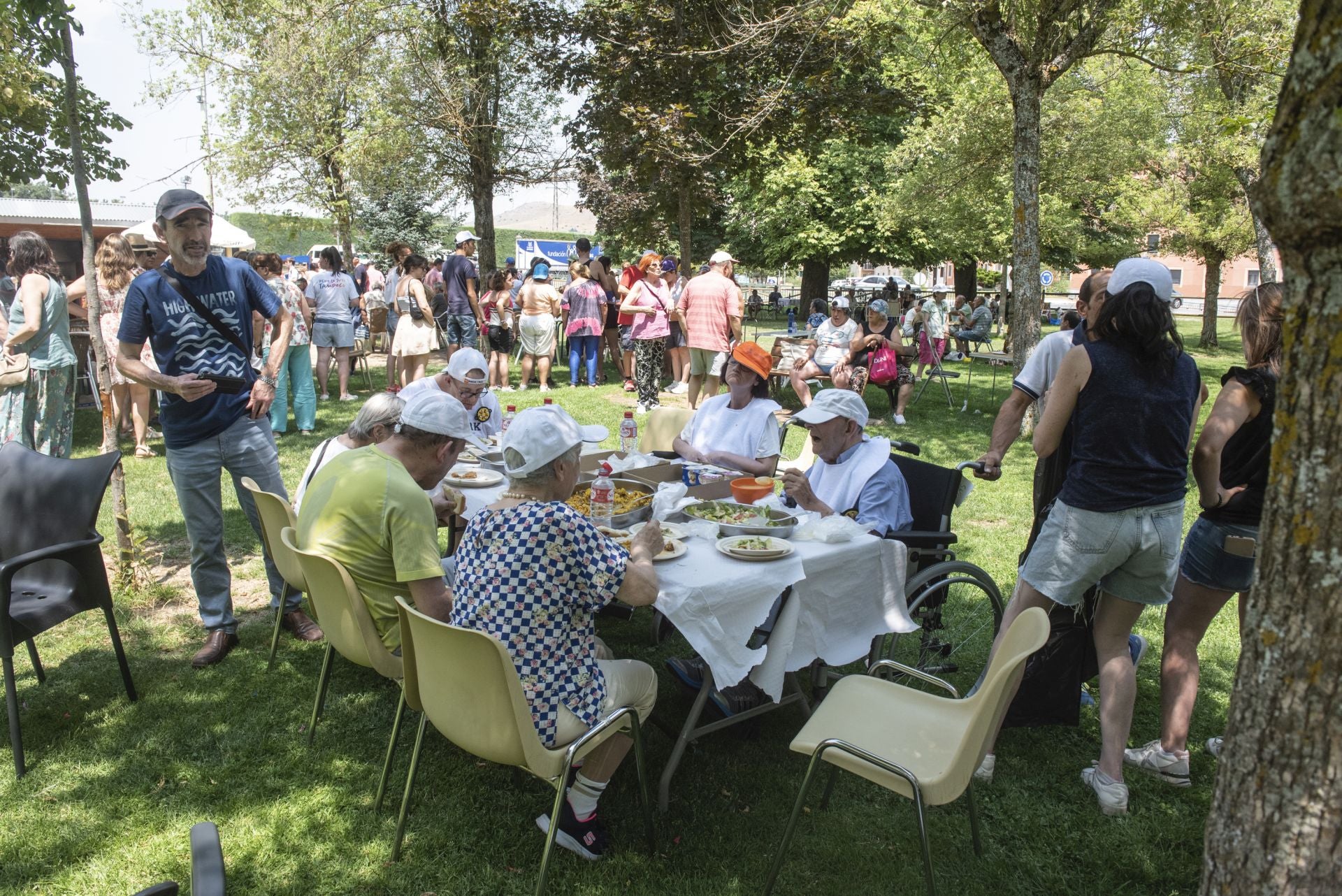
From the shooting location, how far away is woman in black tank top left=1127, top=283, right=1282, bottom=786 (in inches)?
120

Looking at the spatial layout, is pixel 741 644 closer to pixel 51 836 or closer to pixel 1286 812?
pixel 1286 812

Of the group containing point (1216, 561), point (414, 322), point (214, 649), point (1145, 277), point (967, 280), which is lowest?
point (214, 649)

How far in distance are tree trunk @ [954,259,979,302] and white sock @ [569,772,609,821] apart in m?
33.1

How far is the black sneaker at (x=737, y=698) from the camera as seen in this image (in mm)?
3559

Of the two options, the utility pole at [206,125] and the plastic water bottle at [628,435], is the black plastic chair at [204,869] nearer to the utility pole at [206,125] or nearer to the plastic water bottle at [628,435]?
the plastic water bottle at [628,435]

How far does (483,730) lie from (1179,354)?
2623mm

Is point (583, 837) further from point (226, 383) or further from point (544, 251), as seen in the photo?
point (544, 251)

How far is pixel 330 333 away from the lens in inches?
428

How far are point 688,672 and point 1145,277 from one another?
94.4 inches

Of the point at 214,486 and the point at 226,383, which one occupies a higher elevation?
the point at 226,383

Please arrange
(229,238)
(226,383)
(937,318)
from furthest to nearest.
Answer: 1. (937,318)
2. (229,238)
3. (226,383)

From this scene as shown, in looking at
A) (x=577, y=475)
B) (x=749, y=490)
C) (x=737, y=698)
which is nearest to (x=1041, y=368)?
(x=749, y=490)

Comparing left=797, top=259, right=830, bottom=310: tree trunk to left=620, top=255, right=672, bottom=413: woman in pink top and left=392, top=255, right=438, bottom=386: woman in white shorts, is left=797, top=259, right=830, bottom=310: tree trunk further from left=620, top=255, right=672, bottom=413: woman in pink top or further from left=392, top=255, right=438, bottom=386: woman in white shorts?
left=392, top=255, right=438, bottom=386: woman in white shorts

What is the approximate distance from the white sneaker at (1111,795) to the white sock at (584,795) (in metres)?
1.87
